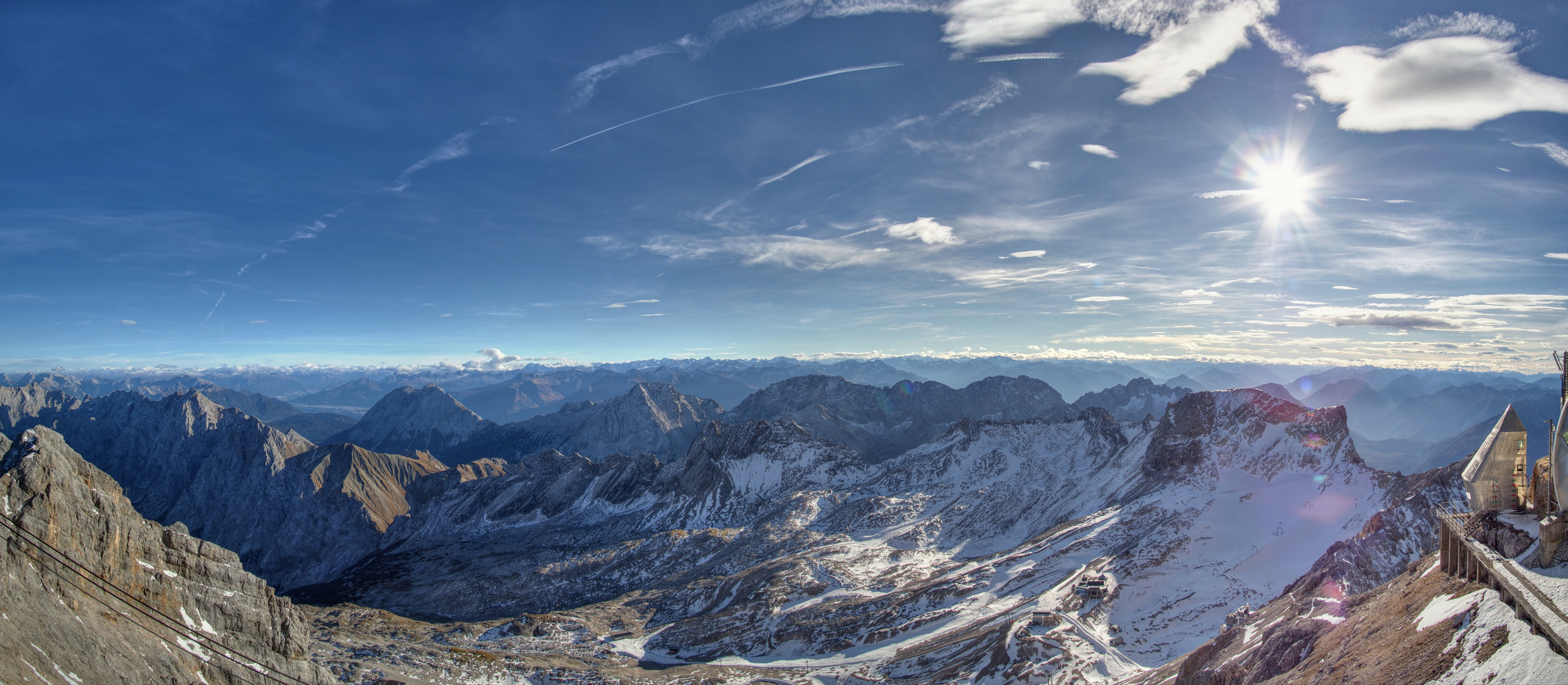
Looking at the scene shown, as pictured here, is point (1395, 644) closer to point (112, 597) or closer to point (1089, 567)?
point (112, 597)

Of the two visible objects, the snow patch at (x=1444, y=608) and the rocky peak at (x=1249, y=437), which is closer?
the snow patch at (x=1444, y=608)

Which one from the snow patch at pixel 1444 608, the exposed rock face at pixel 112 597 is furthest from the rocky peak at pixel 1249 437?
the exposed rock face at pixel 112 597

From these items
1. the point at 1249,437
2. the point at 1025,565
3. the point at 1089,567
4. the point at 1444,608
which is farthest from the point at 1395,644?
the point at 1249,437

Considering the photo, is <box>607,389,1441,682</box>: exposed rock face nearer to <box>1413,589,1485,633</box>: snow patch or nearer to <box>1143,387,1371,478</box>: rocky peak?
<box>1143,387,1371,478</box>: rocky peak

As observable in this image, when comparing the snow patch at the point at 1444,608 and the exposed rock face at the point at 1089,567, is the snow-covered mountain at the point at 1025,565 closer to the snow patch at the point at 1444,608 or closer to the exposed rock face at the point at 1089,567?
the exposed rock face at the point at 1089,567

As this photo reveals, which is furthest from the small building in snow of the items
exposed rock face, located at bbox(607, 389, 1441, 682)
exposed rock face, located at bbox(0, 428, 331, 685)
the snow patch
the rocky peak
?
the rocky peak

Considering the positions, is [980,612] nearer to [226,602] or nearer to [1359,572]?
[1359,572]
